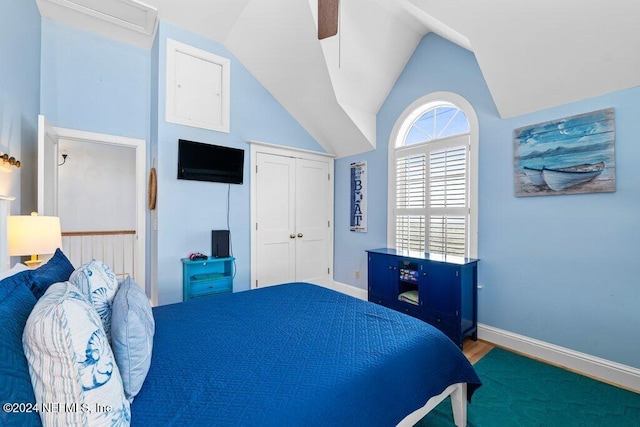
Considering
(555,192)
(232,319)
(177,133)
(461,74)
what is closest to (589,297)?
(555,192)

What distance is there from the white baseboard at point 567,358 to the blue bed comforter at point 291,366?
1.34 metres

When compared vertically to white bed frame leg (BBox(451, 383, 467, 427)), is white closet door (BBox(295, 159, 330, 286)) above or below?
above

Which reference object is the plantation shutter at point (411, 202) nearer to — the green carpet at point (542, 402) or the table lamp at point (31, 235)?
the green carpet at point (542, 402)

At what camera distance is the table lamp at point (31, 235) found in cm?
178

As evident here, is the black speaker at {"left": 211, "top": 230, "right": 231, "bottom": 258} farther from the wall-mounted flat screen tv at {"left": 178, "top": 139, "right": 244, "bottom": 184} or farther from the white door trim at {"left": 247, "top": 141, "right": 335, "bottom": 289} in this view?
the wall-mounted flat screen tv at {"left": 178, "top": 139, "right": 244, "bottom": 184}

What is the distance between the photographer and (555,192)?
7.84 ft

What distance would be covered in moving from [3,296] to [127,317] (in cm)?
36

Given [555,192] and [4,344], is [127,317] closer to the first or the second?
[4,344]

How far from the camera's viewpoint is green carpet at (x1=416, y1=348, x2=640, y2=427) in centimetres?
171

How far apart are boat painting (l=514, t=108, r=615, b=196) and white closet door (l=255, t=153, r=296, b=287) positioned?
106 inches

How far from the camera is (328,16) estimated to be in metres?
1.82

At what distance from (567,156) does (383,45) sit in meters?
2.19

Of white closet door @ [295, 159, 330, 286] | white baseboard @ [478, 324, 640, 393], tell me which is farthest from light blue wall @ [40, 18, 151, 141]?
white baseboard @ [478, 324, 640, 393]

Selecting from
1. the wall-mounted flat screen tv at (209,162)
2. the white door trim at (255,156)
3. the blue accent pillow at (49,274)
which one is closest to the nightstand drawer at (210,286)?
the white door trim at (255,156)
